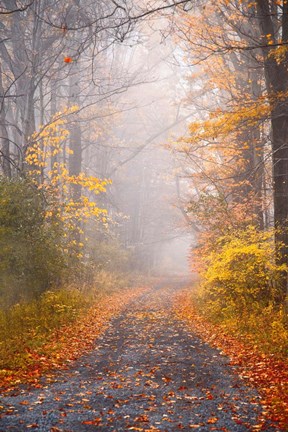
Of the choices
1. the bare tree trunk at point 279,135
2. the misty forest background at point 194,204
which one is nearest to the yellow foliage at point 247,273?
the misty forest background at point 194,204

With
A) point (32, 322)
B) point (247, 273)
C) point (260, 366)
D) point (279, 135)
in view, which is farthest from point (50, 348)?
point (279, 135)

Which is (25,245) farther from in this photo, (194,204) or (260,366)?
(260,366)

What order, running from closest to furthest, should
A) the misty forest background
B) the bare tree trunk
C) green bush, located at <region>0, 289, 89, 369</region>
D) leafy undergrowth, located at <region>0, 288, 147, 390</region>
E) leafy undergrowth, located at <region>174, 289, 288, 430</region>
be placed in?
leafy undergrowth, located at <region>174, 289, 288, 430</region> → leafy undergrowth, located at <region>0, 288, 147, 390</region> → green bush, located at <region>0, 289, 89, 369</region> → the misty forest background → the bare tree trunk

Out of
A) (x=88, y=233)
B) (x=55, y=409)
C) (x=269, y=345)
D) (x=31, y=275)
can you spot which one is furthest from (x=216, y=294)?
(x=88, y=233)

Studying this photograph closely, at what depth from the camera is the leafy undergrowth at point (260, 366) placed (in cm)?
588

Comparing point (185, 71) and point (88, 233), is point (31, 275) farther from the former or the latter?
point (185, 71)

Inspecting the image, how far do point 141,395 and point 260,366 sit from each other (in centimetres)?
267

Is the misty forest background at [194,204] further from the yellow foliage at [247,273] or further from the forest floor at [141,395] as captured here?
the forest floor at [141,395]

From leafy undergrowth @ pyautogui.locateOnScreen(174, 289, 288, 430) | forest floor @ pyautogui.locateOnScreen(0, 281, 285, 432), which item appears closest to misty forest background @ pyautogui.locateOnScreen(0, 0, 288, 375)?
leafy undergrowth @ pyautogui.locateOnScreen(174, 289, 288, 430)

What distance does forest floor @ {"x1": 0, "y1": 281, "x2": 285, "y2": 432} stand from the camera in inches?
212

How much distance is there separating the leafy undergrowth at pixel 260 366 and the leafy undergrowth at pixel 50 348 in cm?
285

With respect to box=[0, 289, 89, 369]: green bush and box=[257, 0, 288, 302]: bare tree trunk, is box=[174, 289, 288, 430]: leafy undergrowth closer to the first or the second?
box=[257, 0, 288, 302]: bare tree trunk

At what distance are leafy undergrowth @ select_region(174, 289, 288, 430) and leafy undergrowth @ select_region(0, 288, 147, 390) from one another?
9.36ft

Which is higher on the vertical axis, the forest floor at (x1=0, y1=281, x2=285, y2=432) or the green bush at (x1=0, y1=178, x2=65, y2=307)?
the green bush at (x1=0, y1=178, x2=65, y2=307)
